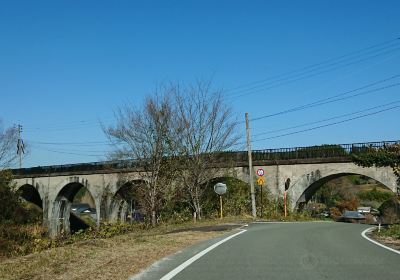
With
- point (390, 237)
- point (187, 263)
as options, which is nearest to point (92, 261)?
point (187, 263)

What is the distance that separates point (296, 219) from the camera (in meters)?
33.5

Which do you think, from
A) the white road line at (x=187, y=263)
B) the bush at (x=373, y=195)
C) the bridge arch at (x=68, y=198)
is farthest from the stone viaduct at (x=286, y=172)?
the bush at (x=373, y=195)

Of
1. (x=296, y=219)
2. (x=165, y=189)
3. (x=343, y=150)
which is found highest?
(x=343, y=150)

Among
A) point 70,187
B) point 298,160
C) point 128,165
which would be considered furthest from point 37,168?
point 298,160

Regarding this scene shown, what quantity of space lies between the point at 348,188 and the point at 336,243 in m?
58.8

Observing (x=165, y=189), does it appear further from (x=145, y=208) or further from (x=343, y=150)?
(x=343, y=150)

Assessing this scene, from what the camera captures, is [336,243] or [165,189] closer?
Answer: [336,243]

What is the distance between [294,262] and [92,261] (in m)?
4.05

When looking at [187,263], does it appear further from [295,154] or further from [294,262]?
[295,154]

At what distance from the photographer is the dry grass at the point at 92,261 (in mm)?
8656

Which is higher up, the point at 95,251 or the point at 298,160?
the point at 298,160

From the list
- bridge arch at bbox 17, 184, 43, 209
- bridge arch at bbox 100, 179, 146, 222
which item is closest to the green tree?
bridge arch at bbox 100, 179, 146, 222

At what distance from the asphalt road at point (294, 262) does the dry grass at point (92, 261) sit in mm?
751

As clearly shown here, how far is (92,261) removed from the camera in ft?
33.3
